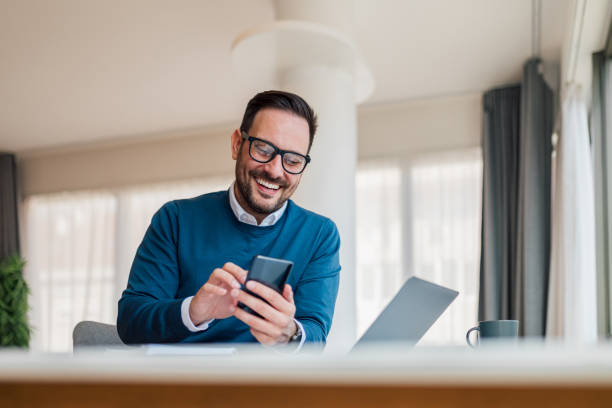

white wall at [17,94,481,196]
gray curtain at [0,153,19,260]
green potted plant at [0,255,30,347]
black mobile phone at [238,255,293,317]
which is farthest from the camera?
gray curtain at [0,153,19,260]

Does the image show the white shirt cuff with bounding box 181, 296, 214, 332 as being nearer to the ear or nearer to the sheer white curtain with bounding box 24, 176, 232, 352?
the ear

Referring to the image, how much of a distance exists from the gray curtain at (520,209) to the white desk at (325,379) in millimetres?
4445

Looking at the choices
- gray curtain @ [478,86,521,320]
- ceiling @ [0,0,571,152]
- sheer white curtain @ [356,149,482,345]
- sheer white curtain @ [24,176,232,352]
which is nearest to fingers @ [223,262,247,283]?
ceiling @ [0,0,571,152]

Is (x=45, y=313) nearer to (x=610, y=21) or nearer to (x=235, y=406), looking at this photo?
(x=610, y=21)

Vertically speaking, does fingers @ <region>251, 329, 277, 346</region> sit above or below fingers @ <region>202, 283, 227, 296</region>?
below

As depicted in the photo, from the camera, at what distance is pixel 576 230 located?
11.8 feet

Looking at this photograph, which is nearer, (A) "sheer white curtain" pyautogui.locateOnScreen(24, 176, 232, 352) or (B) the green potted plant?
(B) the green potted plant

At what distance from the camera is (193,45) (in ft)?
14.9

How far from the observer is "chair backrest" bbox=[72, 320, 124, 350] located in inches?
64.5

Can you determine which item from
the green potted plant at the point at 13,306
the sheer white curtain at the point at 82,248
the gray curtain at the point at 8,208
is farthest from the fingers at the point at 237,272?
the gray curtain at the point at 8,208

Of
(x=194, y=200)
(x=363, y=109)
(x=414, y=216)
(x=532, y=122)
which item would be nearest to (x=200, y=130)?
(x=363, y=109)

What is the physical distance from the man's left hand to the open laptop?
16cm

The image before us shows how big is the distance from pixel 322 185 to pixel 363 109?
2627mm

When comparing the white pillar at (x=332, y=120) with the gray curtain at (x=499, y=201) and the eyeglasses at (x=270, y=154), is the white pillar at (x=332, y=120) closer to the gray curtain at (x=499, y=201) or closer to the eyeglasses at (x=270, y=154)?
the eyeglasses at (x=270, y=154)
